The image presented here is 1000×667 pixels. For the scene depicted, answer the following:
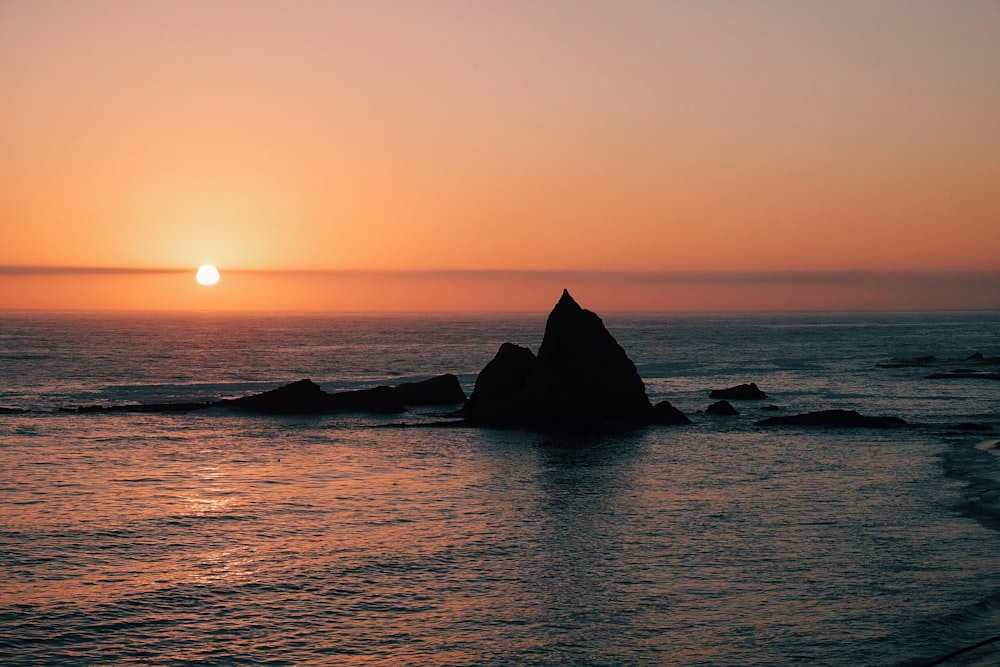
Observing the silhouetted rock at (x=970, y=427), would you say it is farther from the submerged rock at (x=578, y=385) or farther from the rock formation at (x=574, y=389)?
the submerged rock at (x=578, y=385)

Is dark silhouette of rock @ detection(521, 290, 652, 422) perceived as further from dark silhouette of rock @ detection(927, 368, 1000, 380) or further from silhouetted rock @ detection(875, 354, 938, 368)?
silhouetted rock @ detection(875, 354, 938, 368)

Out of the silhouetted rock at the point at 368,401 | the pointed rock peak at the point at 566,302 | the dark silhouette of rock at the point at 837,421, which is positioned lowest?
the dark silhouette of rock at the point at 837,421

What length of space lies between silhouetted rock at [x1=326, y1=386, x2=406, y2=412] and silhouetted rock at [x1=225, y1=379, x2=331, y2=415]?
664 mm

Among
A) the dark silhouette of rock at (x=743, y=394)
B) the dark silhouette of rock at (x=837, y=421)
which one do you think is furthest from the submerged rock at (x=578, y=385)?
the dark silhouette of rock at (x=743, y=394)

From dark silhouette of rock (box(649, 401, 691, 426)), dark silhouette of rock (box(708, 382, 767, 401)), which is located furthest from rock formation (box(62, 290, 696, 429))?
dark silhouette of rock (box(708, 382, 767, 401))

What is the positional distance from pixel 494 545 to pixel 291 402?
126ft

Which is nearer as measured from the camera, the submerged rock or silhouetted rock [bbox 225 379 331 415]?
the submerged rock

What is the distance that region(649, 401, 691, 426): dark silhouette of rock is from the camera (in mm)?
55375

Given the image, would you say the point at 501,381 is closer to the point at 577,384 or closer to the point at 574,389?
the point at 574,389

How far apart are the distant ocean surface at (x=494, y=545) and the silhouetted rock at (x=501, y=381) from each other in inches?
299

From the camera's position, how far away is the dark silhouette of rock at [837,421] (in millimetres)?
51906

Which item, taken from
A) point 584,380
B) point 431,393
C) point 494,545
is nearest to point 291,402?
point 431,393

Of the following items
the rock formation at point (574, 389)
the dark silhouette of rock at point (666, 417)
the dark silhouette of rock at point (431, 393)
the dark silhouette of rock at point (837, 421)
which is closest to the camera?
the dark silhouette of rock at point (837, 421)

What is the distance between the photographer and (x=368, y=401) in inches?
2474
